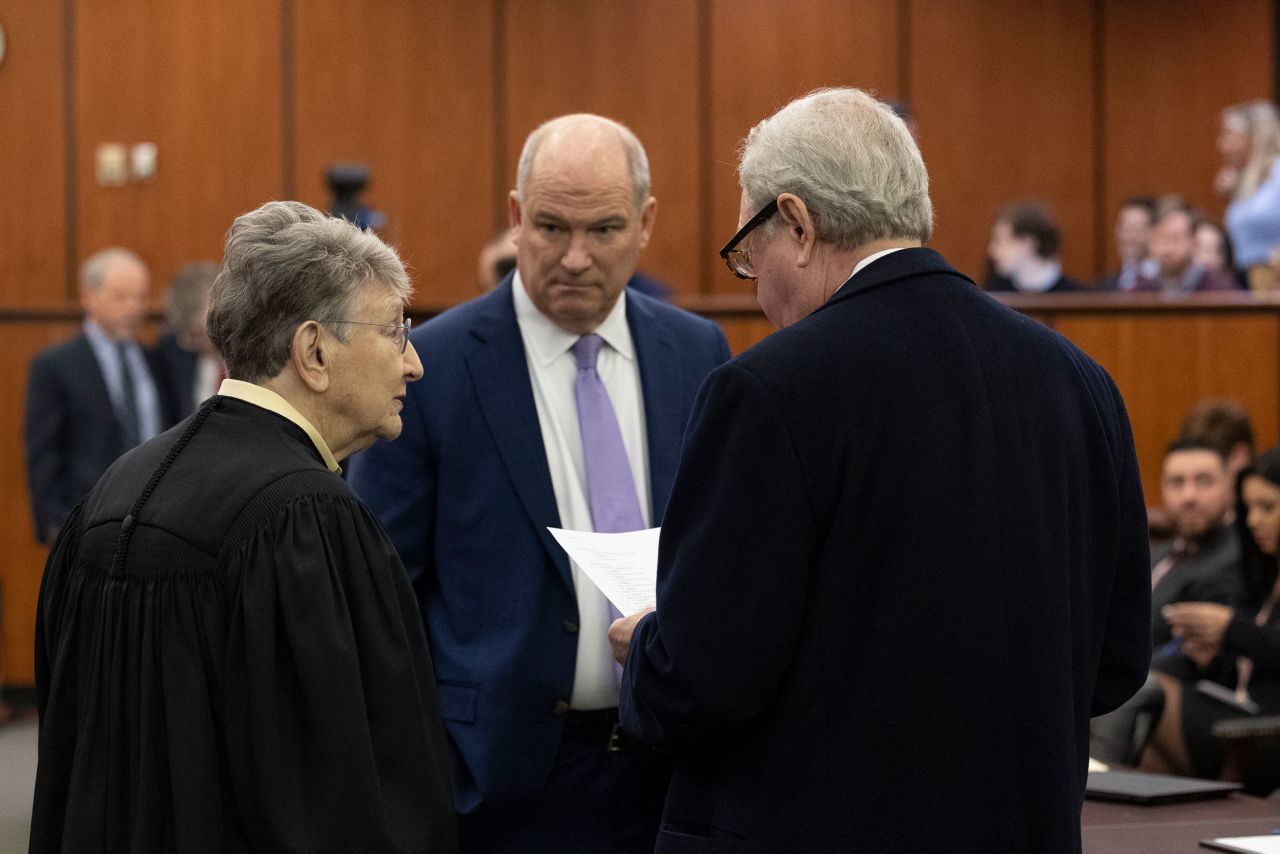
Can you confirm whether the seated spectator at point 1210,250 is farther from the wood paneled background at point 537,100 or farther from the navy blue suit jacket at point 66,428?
the navy blue suit jacket at point 66,428

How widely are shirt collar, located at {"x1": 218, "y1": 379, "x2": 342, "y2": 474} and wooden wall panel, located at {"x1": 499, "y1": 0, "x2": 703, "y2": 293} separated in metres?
7.43

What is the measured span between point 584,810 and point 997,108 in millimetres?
7932

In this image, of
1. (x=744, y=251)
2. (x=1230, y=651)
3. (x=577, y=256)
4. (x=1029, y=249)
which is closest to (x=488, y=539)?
(x=577, y=256)

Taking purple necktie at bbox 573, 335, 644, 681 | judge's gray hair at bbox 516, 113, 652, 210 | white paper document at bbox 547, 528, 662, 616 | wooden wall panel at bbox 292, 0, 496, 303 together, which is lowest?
white paper document at bbox 547, 528, 662, 616

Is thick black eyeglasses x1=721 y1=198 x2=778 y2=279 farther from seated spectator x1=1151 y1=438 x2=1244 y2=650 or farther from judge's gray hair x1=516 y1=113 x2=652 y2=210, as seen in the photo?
seated spectator x1=1151 y1=438 x2=1244 y2=650

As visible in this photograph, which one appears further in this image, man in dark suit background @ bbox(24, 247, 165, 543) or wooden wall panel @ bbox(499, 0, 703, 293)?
wooden wall panel @ bbox(499, 0, 703, 293)

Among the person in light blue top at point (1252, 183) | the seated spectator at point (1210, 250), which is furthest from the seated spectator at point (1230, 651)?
the seated spectator at point (1210, 250)

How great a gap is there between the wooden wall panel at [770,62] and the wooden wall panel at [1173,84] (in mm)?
1415

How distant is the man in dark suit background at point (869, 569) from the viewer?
5.54ft

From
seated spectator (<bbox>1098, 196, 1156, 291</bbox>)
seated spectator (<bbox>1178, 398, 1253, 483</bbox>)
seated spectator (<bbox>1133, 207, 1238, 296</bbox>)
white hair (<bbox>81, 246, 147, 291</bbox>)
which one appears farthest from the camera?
seated spectator (<bbox>1098, 196, 1156, 291</bbox>)

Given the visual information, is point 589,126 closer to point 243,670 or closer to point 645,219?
point 645,219

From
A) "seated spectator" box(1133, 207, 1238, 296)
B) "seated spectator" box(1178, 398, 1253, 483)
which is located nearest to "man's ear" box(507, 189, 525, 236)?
"seated spectator" box(1178, 398, 1253, 483)

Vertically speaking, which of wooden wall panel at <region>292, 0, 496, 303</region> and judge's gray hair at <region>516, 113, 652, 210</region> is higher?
wooden wall panel at <region>292, 0, 496, 303</region>

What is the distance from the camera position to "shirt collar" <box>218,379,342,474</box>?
6.10 feet
